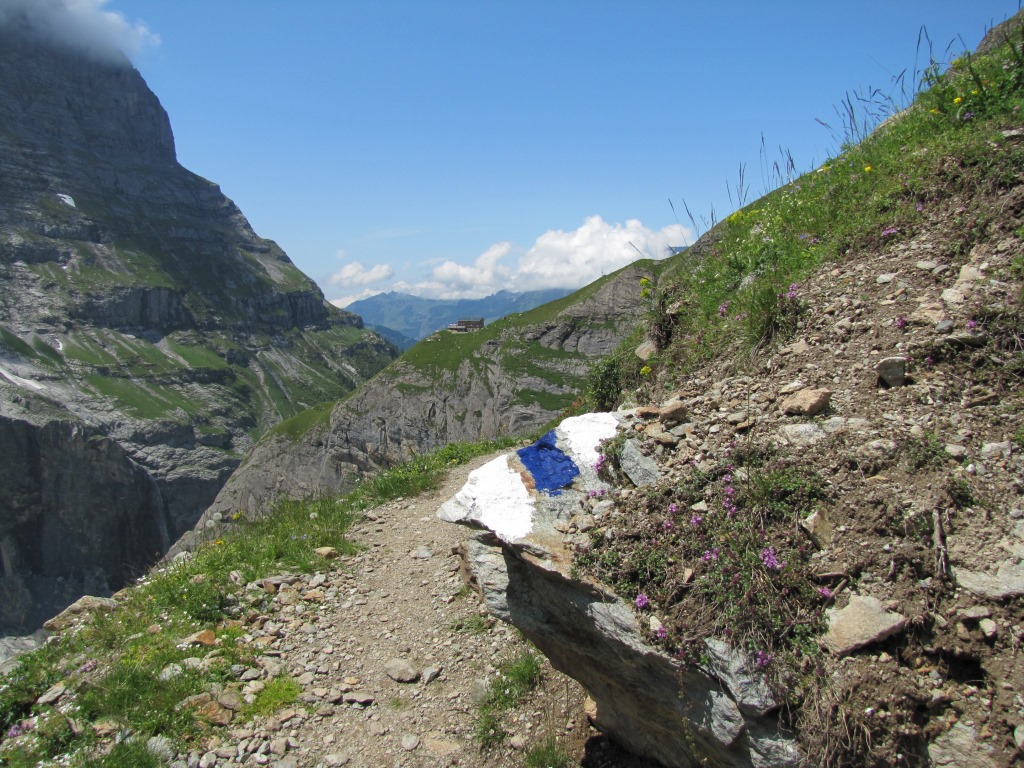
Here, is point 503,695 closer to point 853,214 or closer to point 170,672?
point 170,672

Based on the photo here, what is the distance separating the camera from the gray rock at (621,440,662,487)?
545 cm

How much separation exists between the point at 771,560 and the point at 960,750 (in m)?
1.36

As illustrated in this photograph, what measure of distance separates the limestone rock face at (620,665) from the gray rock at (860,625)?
21.0 inches

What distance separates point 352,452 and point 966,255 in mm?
93719

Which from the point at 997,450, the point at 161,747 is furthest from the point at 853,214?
the point at 161,747

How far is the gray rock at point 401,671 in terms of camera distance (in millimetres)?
7602

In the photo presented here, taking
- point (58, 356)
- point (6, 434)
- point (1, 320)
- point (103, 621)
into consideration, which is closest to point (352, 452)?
point (103, 621)

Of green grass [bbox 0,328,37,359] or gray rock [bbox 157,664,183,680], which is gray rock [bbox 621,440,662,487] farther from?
green grass [bbox 0,328,37,359]

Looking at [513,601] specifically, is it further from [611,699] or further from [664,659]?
[664,659]

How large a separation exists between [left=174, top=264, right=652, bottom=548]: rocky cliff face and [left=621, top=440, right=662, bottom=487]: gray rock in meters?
78.9

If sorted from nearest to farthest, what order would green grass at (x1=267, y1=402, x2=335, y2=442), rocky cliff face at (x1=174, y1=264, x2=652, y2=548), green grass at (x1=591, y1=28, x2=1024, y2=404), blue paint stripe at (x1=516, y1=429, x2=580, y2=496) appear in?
blue paint stripe at (x1=516, y1=429, x2=580, y2=496)
green grass at (x1=591, y1=28, x2=1024, y2=404)
rocky cliff face at (x1=174, y1=264, x2=652, y2=548)
green grass at (x1=267, y1=402, x2=335, y2=442)

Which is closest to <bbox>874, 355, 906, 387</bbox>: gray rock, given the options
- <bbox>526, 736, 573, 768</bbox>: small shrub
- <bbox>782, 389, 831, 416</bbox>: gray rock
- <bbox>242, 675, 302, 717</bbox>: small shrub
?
<bbox>782, 389, 831, 416</bbox>: gray rock

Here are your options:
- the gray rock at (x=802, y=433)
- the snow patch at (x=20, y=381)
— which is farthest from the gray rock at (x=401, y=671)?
the snow patch at (x=20, y=381)

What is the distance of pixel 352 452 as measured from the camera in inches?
3733
